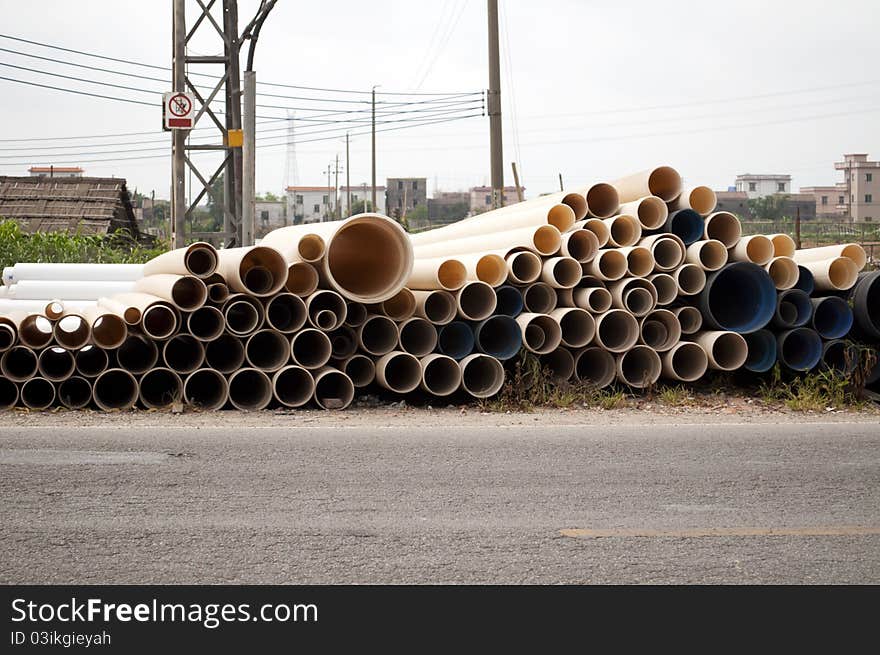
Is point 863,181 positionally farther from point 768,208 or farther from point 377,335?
point 377,335

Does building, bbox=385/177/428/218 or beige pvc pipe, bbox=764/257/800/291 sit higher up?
building, bbox=385/177/428/218

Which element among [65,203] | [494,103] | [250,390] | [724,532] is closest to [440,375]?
[250,390]

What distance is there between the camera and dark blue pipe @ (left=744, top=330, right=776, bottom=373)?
9586mm

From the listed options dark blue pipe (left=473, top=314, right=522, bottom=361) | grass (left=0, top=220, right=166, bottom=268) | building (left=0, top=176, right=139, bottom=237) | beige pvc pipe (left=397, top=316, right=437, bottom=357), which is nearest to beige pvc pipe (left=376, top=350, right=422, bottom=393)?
beige pvc pipe (left=397, top=316, right=437, bottom=357)

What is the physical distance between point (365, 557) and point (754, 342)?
6297mm

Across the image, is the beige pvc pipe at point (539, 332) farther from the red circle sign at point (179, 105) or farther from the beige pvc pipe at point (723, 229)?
the red circle sign at point (179, 105)

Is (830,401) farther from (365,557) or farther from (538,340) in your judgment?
(365,557)

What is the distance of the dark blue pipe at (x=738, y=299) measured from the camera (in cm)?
955

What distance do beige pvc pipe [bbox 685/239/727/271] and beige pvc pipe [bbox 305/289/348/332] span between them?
3.41m

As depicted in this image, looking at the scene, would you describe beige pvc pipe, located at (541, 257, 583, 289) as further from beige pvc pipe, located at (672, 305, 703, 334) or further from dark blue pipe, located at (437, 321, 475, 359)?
beige pvc pipe, located at (672, 305, 703, 334)

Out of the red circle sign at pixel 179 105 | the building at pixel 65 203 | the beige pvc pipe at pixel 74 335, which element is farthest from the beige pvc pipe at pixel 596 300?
the building at pixel 65 203

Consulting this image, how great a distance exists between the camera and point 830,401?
935cm

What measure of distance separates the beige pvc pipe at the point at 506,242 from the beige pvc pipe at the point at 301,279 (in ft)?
6.48
